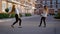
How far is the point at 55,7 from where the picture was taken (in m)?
113

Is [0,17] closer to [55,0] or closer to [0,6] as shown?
[0,6]

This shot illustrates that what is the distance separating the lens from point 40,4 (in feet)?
373

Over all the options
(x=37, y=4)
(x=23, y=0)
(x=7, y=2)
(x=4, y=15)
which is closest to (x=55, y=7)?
(x=37, y=4)

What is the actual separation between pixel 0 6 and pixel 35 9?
67.4 m

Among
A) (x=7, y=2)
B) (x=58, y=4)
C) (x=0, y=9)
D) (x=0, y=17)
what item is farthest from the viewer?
(x=58, y=4)

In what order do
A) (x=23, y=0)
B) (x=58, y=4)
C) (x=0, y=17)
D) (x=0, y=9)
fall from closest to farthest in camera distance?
(x=0, y=17) → (x=0, y=9) → (x=23, y=0) → (x=58, y=4)

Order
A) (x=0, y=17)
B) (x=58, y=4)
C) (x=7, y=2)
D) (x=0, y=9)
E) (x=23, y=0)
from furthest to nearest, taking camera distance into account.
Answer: (x=58, y=4), (x=23, y=0), (x=7, y=2), (x=0, y=9), (x=0, y=17)

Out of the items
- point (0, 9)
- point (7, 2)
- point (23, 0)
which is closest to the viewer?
point (0, 9)

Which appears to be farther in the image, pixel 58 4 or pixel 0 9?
pixel 58 4

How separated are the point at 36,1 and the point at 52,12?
1121 cm

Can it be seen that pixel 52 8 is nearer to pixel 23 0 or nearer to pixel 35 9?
pixel 35 9

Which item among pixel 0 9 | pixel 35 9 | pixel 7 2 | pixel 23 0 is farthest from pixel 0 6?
pixel 35 9

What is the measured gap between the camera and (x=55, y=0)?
378 feet

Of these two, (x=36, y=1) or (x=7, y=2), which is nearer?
(x=7, y=2)
